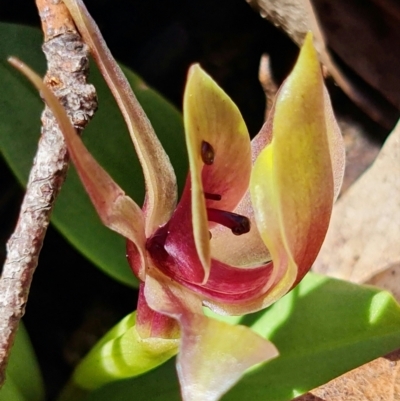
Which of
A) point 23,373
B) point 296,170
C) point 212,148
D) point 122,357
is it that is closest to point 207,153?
point 212,148

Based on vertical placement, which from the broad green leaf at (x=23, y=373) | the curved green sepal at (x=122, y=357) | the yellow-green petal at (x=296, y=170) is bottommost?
Answer: the broad green leaf at (x=23, y=373)

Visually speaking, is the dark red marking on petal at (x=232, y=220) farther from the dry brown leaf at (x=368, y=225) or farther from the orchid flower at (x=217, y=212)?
the dry brown leaf at (x=368, y=225)

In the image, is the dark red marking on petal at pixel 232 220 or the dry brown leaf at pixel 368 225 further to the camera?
the dry brown leaf at pixel 368 225

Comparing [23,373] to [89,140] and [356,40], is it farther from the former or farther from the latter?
[356,40]

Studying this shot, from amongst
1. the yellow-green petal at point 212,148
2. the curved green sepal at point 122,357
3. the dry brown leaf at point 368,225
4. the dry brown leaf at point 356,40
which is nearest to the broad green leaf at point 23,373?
the curved green sepal at point 122,357

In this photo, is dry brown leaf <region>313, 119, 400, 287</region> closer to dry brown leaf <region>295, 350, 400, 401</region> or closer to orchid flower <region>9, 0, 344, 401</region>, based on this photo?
dry brown leaf <region>295, 350, 400, 401</region>

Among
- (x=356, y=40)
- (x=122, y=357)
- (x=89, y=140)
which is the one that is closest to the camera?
(x=122, y=357)
